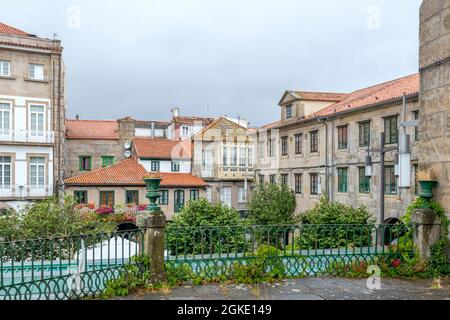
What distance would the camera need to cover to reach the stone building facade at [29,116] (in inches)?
1033

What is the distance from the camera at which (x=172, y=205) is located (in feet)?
108

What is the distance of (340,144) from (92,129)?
80.5 ft

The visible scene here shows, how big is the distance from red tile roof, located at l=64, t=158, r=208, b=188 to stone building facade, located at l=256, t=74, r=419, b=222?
6.99 metres

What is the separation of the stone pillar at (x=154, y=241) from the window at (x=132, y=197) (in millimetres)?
25245

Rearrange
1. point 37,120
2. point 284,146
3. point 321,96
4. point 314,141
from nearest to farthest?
point 37,120, point 314,141, point 321,96, point 284,146

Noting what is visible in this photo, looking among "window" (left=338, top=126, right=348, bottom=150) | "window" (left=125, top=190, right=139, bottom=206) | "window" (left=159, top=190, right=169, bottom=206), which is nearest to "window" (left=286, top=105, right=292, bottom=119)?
"window" (left=338, top=126, right=348, bottom=150)

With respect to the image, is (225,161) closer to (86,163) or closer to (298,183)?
(298,183)

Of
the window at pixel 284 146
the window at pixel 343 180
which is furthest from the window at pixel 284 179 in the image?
the window at pixel 343 180

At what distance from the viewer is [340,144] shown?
25.5 metres

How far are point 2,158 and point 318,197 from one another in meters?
21.6

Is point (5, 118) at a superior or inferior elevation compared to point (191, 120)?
inferior

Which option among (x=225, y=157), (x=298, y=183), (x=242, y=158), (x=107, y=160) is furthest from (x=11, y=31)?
(x=298, y=183)

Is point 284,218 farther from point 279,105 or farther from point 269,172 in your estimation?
point 279,105
